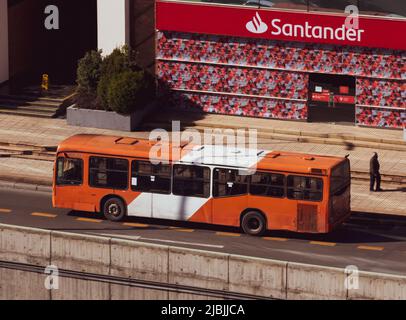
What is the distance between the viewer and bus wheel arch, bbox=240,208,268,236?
167ft

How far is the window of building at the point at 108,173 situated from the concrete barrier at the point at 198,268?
307 inches

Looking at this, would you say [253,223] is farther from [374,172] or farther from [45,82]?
[45,82]

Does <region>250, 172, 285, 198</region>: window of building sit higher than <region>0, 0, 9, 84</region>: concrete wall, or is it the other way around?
<region>0, 0, 9, 84</region>: concrete wall

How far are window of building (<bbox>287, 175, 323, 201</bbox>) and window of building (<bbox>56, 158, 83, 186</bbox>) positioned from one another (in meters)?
7.73

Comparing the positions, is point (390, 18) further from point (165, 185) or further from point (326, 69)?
point (165, 185)

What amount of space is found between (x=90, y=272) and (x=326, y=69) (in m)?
19.4

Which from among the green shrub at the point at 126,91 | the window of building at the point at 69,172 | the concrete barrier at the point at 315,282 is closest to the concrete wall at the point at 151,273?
the concrete barrier at the point at 315,282

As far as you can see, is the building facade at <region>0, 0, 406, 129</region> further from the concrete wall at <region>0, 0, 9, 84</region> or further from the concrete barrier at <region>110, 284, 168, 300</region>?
the concrete barrier at <region>110, 284, 168, 300</region>

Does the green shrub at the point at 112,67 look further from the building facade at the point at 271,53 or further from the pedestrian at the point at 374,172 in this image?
the pedestrian at the point at 374,172

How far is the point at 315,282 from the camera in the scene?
4284cm

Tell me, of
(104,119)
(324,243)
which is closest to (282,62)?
(104,119)

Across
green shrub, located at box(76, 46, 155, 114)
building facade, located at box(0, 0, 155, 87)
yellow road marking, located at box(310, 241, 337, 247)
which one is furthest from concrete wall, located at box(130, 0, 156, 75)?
yellow road marking, located at box(310, 241, 337, 247)

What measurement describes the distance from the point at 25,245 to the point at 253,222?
8164 mm

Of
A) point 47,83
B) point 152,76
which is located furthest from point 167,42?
point 47,83
